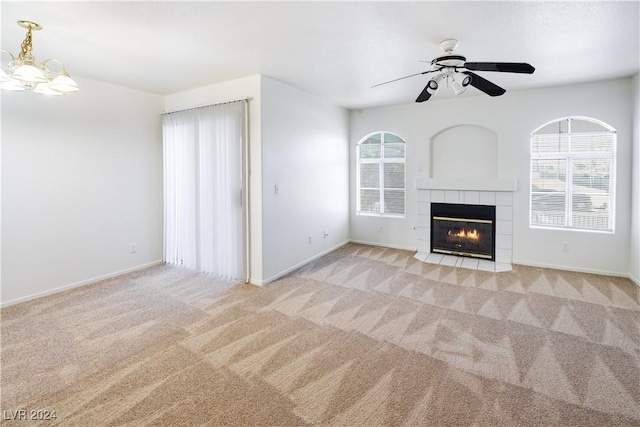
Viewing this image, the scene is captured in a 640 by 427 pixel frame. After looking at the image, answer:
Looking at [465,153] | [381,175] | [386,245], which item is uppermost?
[465,153]

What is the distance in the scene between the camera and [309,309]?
137 inches

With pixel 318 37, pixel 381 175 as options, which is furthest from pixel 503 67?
pixel 381 175

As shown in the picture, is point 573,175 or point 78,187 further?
point 573,175

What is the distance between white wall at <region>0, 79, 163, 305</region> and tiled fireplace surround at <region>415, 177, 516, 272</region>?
4.42 meters

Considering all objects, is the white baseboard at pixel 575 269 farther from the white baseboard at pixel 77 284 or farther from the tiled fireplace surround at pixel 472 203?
the white baseboard at pixel 77 284

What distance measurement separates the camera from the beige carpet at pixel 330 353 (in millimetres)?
2014

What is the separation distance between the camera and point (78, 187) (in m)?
4.10

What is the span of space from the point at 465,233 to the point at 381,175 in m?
1.82

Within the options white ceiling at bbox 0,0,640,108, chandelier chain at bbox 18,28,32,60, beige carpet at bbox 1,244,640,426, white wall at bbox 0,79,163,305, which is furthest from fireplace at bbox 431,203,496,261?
chandelier chain at bbox 18,28,32,60

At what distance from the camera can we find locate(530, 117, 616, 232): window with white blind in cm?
448

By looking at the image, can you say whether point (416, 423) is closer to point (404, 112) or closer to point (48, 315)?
point (48, 315)

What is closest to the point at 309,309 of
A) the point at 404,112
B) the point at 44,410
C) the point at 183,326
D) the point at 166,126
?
the point at 183,326

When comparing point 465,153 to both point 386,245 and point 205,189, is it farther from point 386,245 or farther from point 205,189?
point 205,189

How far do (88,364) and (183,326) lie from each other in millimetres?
777
